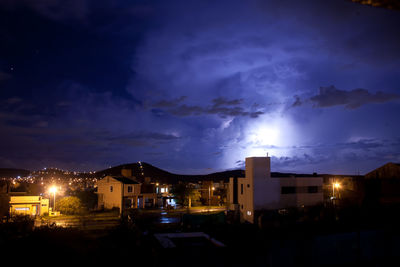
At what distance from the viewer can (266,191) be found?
34.8m

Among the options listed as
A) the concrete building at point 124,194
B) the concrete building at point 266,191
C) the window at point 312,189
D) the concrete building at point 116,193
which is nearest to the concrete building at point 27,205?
the concrete building at point 124,194

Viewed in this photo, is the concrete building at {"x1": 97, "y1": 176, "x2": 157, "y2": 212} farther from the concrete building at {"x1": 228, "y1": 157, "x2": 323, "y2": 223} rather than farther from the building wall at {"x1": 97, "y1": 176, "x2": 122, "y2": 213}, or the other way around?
the concrete building at {"x1": 228, "y1": 157, "x2": 323, "y2": 223}

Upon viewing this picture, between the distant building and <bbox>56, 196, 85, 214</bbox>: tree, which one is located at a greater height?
the distant building

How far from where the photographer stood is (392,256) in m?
12.6

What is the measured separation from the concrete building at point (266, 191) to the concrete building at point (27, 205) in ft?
78.5

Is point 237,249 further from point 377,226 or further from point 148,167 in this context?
point 148,167

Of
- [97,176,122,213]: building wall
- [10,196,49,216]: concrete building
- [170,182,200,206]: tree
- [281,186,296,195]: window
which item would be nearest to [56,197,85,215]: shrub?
[10,196,49,216]: concrete building

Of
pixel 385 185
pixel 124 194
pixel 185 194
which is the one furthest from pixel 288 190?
pixel 124 194

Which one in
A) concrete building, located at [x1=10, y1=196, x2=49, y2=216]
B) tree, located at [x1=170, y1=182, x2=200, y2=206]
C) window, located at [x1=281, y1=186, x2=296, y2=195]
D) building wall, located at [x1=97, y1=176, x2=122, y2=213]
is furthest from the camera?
tree, located at [x1=170, y1=182, x2=200, y2=206]

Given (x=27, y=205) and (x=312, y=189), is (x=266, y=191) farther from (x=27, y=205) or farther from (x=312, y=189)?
(x=27, y=205)

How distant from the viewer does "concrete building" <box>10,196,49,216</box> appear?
31.4 metres

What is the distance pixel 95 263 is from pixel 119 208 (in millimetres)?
32138

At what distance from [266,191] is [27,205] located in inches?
1105

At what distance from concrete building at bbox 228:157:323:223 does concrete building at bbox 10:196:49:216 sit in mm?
23915
